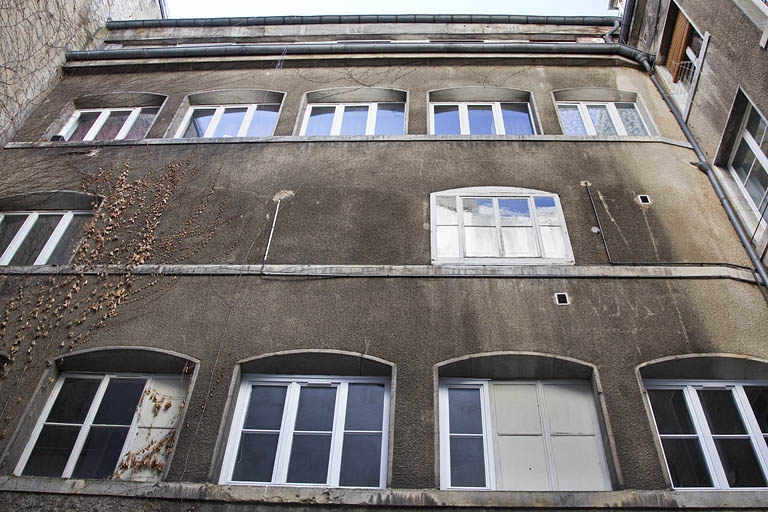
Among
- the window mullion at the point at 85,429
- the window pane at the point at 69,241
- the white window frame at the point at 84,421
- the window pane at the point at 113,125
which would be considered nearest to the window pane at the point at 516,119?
the white window frame at the point at 84,421

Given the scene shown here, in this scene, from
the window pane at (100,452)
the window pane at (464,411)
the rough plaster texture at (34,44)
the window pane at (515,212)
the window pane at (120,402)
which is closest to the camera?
the window pane at (100,452)

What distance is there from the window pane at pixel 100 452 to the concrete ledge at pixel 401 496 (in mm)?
307

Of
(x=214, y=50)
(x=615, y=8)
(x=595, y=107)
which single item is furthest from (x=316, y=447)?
(x=615, y=8)

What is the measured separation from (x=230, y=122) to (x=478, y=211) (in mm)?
5153

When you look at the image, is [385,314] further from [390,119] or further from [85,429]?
[390,119]

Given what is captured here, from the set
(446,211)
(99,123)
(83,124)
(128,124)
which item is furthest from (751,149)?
(83,124)

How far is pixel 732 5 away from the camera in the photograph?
7918mm

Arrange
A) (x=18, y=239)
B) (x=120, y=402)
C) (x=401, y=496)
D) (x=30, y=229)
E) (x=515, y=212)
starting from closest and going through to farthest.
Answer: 1. (x=401, y=496)
2. (x=120, y=402)
3. (x=515, y=212)
4. (x=18, y=239)
5. (x=30, y=229)

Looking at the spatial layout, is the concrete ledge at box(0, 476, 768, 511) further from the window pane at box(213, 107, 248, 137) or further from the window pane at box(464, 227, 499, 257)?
the window pane at box(213, 107, 248, 137)

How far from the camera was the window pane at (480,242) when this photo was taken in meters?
7.17

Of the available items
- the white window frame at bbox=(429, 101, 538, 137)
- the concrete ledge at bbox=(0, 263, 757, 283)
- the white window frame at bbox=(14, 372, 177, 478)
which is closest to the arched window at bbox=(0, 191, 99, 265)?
the concrete ledge at bbox=(0, 263, 757, 283)

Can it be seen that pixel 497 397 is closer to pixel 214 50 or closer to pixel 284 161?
pixel 284 161

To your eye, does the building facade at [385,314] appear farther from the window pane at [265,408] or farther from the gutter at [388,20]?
the gutter at [388,20]

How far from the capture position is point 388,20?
13039mm
